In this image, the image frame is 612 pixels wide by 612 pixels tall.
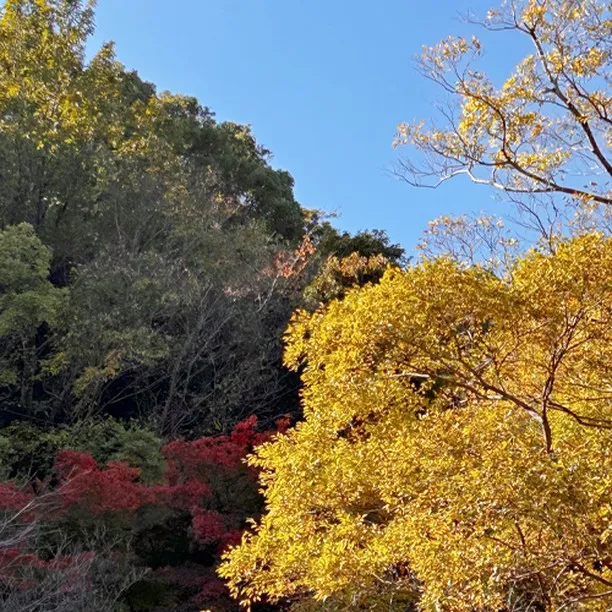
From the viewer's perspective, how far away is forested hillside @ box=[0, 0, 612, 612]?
3.16 meters

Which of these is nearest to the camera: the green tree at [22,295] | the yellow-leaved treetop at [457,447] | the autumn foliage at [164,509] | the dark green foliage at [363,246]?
the yellow-leaved treetop at [457,447]

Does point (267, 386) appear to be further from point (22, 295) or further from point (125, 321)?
point (22, 295)

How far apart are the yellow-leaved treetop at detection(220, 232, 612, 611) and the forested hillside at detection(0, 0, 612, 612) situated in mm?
16

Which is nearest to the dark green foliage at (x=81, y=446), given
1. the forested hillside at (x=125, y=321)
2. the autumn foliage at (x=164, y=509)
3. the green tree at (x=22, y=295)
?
the forested hillside at (x=125, y=321)

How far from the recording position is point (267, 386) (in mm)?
11148

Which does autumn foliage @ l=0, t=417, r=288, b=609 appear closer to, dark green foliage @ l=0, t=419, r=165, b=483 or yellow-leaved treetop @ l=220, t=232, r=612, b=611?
dark green foliage @ l=0, t=419, r=165, b=483

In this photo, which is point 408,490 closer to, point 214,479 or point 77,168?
point 214,479

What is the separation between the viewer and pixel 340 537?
402 centimetres

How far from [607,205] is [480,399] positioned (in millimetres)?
2727

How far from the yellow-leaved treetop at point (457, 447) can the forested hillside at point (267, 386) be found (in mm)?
16

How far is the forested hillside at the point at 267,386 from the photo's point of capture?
316 cm

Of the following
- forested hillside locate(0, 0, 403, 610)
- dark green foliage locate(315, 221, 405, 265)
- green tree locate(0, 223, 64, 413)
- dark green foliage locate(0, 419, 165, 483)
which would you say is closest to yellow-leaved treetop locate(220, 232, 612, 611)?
forested hillside locate(0, 0, 403, 610)

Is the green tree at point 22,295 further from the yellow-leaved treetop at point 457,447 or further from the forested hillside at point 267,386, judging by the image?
the yellow-leaved treetop at point 457,447

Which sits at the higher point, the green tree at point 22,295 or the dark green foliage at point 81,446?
the green tree at point 22,295
